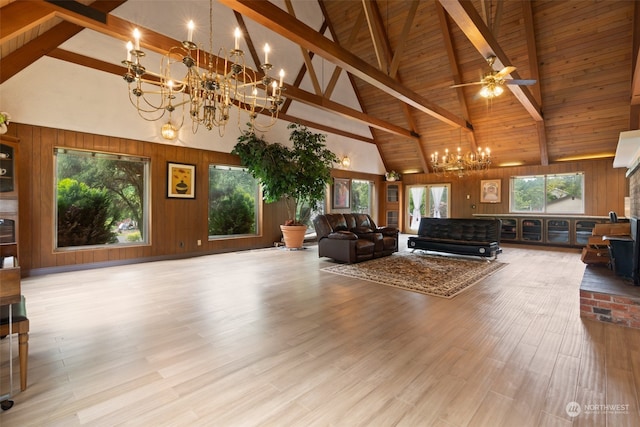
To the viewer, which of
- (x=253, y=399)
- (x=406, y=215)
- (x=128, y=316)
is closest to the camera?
(x=253, y=399)

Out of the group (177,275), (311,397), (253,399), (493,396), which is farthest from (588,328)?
(177,275)

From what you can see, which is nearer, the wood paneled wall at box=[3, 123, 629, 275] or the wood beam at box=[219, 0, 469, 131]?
the wood beam at box=[219, 0, 469, 131]

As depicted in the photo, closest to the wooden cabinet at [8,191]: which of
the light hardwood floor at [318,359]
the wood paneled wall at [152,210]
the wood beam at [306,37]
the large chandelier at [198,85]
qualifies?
the wood paneled wall at [152,210]

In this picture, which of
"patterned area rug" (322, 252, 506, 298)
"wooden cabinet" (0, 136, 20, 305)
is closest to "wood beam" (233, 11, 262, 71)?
"wooden cabinet" (0, 136, 20, 305)

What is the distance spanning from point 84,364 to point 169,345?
54cm

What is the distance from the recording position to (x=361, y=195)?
1098 cm

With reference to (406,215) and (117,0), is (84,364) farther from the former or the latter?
(406,215)

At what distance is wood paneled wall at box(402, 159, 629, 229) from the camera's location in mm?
7543

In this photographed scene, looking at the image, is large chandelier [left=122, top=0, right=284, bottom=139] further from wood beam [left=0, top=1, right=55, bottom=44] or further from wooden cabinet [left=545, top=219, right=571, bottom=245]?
wooden cabinet [left=545, top=219, right=571, bottom=245]

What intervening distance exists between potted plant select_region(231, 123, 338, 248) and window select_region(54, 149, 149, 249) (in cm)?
220

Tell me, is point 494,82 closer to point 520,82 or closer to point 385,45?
point 520,82

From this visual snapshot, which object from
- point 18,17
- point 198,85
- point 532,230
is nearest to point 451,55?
point 532,230

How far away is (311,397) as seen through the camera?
1773 mm

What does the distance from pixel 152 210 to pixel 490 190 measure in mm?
9553
